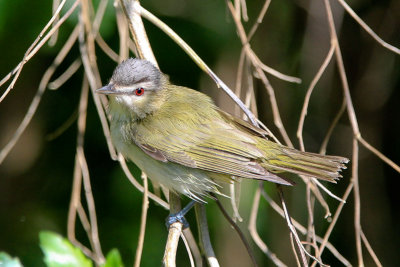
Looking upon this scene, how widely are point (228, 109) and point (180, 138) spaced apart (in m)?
1.17

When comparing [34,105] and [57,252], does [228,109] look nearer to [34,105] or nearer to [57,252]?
[34,105]

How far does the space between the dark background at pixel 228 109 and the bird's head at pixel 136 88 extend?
42.2 inches

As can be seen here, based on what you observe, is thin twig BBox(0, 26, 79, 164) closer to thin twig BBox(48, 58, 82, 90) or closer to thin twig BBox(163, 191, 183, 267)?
thin twig BBox(48, 58, 82, 90)

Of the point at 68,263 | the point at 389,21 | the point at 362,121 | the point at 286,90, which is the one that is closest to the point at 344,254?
the point at 362,121

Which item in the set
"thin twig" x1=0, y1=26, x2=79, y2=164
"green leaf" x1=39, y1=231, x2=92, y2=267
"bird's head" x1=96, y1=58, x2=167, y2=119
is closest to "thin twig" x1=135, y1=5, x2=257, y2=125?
"bird's head" x1=96, y1=58, x2=167, y2=119

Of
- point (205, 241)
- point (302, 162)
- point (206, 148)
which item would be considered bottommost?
point (205, 241)

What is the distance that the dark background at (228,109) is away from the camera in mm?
4336

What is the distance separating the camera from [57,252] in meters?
1.58

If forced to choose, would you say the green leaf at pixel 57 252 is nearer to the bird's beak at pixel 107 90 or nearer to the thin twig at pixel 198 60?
the thin twig at pixel 198 60

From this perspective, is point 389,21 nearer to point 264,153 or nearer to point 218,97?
point 218,97

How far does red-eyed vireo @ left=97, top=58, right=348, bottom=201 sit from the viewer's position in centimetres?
308

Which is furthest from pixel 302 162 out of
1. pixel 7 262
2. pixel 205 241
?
pixel 7 262

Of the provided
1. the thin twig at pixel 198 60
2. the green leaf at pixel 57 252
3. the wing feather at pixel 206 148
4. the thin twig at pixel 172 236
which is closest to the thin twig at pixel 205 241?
the thin twig at pixel 172 236

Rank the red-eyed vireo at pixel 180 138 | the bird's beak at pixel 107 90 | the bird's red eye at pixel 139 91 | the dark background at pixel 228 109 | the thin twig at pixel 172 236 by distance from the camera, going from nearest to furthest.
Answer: the thin twig at pixel 172 236, the bird's beak at pixel 107 90, the red-eyed vireo at pixel 180 138, the bird's red eye at pixel 139 91, the dark background at pixel 228 109
